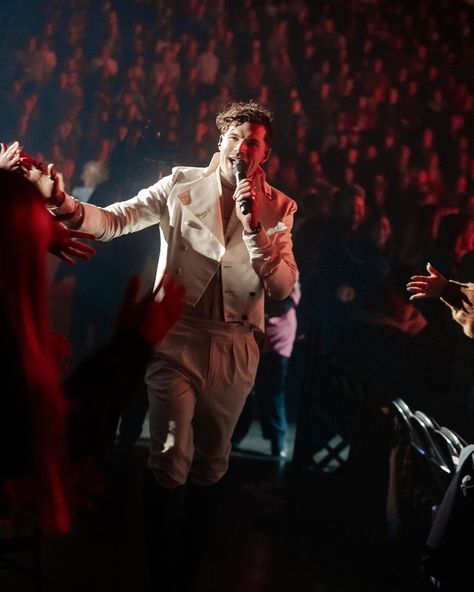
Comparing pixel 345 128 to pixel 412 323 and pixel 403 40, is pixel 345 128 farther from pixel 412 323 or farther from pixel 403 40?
pixel 412 323

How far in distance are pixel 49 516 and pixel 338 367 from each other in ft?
10.3

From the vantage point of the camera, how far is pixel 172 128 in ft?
18.2

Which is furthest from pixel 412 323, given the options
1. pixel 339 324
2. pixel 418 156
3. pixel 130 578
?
pixel 130 578

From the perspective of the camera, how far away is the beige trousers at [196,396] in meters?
2.87

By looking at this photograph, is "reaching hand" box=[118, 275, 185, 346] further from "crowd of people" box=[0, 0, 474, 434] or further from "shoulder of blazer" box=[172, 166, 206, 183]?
"crowd of people" box=[0, 0, 474, 434]

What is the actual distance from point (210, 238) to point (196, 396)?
0.59m

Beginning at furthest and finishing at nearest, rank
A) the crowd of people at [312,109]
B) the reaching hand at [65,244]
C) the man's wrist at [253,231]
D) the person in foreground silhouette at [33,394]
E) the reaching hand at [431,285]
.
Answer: the crowd of people at [312,109], the reaching hand at [431,285], the man's wrist at [253,231], the reaching hand at [65,244], the person in foreground silhouette at [33,394]

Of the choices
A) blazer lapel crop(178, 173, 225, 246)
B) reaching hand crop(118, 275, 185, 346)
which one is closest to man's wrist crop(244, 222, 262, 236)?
blazer lapel crop(178, 173, 225, 246)

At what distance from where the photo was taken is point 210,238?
3025 millimetres

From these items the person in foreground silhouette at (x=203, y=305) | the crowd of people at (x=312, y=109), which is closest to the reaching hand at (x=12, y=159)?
the person in foreground silhouette at (x=203, y=305)

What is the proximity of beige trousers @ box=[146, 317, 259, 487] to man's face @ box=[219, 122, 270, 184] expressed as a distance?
1.97 feet

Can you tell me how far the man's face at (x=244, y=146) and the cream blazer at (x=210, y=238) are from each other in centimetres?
8

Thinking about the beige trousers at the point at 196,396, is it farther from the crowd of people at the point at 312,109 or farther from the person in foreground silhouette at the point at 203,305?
the crowd of people at the point at 312,109

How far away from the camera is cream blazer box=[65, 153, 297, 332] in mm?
2920
